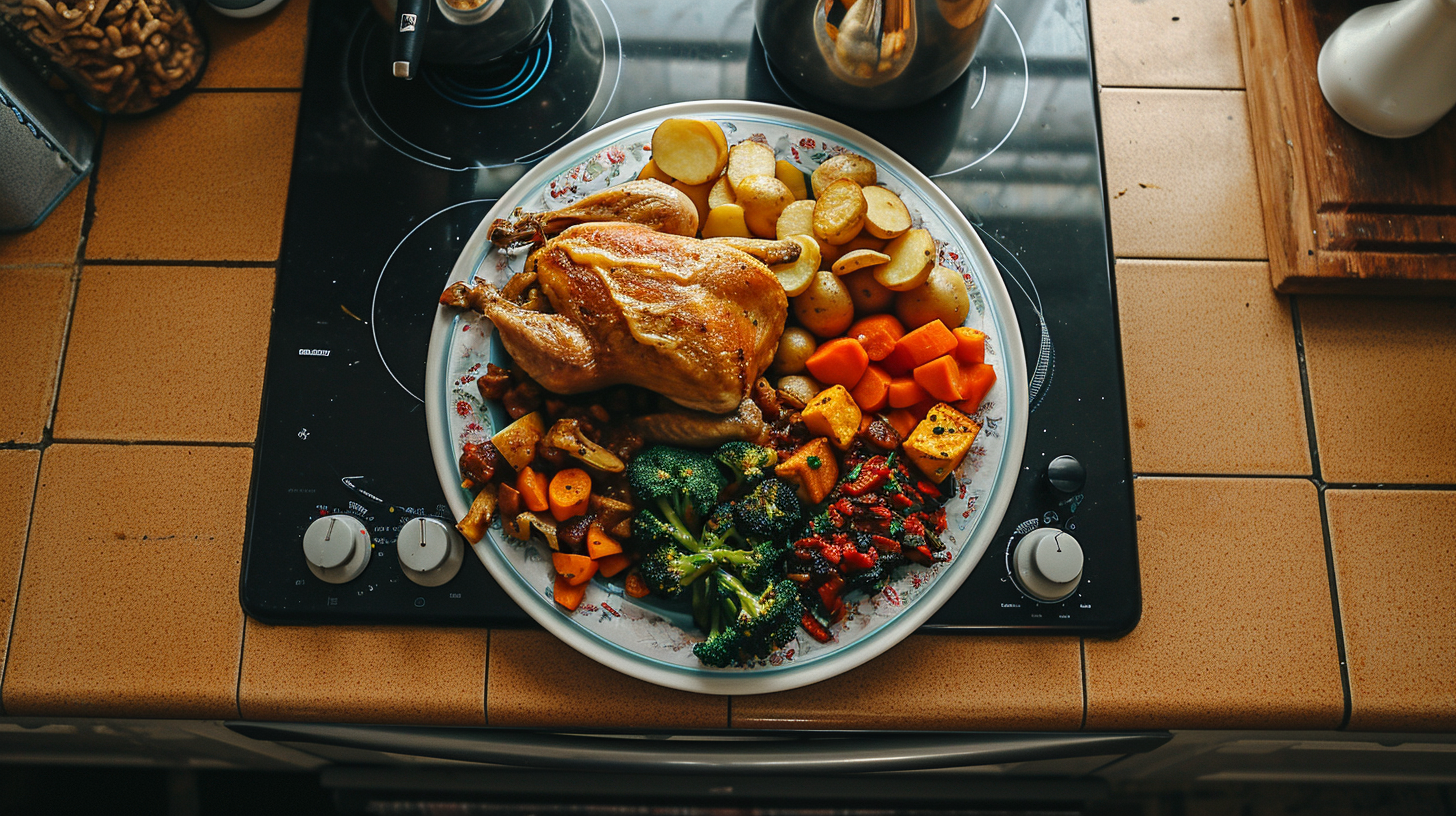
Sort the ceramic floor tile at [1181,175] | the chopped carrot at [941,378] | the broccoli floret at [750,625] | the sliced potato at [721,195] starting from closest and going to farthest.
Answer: the broccoli floret at [750,625] → the chopped carrot at [941,378] → the sliced potato at [721,195] → the ceramic floor tile at [1181,175]

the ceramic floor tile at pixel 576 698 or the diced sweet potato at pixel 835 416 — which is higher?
the diced sweet potato at pixel 835 416

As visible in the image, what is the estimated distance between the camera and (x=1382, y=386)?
1438 mm

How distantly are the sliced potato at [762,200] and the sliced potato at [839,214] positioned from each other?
0.07m

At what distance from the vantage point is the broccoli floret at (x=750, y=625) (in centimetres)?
115

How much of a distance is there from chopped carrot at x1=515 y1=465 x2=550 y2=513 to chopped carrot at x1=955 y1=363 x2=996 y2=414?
2.27 ft

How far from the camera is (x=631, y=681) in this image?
128 cm

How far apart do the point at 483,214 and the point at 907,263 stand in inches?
30.2

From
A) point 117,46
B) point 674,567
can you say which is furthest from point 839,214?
point 117,46

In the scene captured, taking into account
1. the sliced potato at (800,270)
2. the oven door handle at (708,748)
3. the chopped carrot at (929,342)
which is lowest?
the oven door handle at (708,748)

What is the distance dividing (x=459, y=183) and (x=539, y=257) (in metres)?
0.31

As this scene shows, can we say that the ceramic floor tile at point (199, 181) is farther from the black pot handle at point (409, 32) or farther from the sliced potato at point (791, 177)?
the sliced potato at point (791, 177)

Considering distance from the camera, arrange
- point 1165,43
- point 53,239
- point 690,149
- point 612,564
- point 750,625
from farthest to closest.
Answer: point 1165,43, point 53,239, point 690,149, point 612,564, point 750,625

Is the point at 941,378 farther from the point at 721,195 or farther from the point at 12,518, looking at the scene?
the point at 12,518

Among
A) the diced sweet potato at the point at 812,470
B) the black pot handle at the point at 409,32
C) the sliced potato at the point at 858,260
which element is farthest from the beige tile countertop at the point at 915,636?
the sliced potato at the point at 858,260
